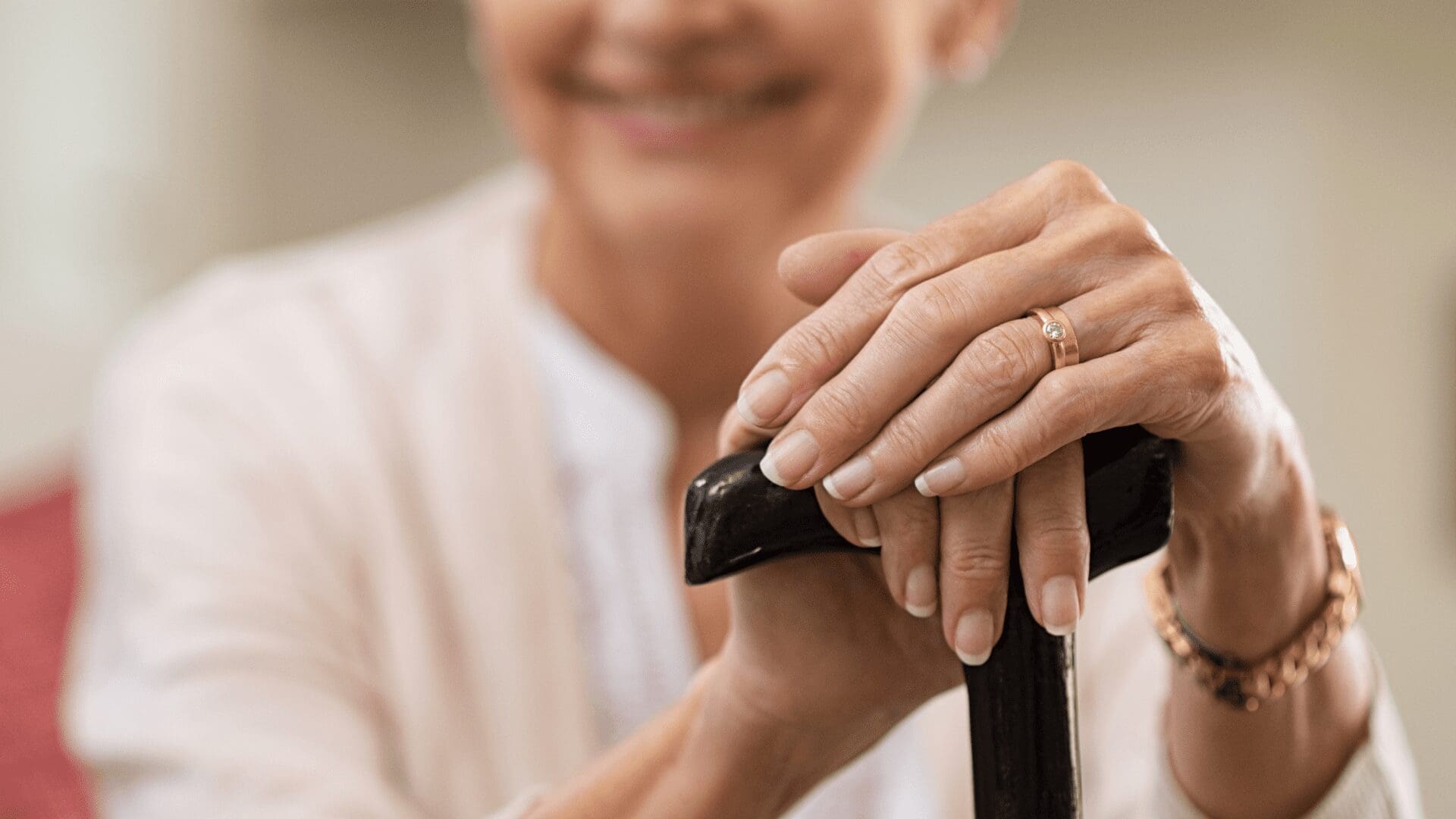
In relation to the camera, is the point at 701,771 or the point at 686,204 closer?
the point at 701,771

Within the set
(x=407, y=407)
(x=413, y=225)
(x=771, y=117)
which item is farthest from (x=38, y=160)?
(x=771, y=117)

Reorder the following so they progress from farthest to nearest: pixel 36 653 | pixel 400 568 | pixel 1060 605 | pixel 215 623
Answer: pixel 36 653, pixel 400 568, pixel 215 623, pixel 1060 605

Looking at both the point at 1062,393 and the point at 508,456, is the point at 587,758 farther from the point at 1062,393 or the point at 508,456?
the point at 1062,393

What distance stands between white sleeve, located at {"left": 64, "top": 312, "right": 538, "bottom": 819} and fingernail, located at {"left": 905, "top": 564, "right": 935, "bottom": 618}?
1.23 feet

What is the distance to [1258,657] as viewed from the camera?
411mm

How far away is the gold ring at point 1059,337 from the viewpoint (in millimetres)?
326

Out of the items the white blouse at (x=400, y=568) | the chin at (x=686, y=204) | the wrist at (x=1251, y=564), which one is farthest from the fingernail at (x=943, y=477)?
the chin at (x=686, y=204)

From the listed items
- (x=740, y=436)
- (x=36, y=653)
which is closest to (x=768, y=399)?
(x=740, y=436)

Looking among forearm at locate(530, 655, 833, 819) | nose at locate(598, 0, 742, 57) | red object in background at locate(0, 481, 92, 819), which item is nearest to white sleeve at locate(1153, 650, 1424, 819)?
forearm at locate(530, 655, 833, 819)

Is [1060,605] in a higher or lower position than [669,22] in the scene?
lower

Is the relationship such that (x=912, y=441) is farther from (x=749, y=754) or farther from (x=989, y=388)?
(x=749, y=754)

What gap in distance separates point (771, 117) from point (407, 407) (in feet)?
0.92

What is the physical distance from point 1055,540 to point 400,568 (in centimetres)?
57

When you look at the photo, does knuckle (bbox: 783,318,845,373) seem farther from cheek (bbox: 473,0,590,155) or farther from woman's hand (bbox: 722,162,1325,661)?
cheek (bbox: 473,0,590,155)
